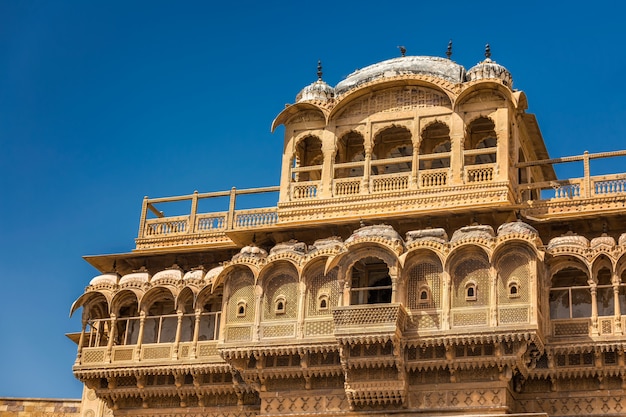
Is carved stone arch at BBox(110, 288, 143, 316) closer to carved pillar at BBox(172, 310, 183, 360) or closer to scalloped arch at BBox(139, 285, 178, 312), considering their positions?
scalloped arch at BBox(139, 285, 178, 312)

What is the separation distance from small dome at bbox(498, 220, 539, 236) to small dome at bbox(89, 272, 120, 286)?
27.5 ft

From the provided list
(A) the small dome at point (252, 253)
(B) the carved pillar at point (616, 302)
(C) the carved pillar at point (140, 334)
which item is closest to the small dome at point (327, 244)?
(A) the small dome at point (252, 253)

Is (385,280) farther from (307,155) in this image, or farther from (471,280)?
(307,155)

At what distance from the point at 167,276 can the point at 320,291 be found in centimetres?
375

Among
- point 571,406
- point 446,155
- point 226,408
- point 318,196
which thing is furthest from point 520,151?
point 226,408

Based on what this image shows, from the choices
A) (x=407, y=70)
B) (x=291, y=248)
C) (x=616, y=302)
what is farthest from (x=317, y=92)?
(x=616, y=302)

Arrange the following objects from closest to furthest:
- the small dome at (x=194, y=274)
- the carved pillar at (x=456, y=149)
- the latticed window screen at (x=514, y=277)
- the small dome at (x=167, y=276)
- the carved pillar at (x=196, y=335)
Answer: the latticed window screen at (x=514, y=277) < the carved pillar at (x=456, y=149) < the carved pillar at (x=196, y=335) < the small dome at (x=194, y=274) < the small dome at (x=167, y=276)

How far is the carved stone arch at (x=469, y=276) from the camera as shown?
23125 millimetres

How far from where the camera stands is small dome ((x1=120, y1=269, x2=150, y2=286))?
2664cm

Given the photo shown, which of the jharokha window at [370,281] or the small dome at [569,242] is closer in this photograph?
the small dome at [569,242]

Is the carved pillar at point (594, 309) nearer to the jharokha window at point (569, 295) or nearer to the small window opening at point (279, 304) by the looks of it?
the jharokha window at point (569, 295)

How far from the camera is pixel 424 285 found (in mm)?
23562

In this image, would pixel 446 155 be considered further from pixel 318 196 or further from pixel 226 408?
pixel 226 408

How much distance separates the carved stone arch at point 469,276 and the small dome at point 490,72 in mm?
4178
